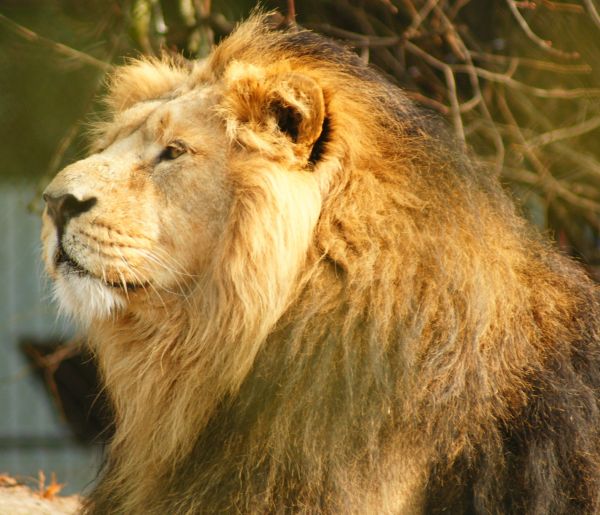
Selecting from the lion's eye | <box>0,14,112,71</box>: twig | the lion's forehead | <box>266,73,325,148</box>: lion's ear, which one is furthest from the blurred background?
<box>266,73,325,148</box>: lion's ear

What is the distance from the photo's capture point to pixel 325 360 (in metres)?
2.85

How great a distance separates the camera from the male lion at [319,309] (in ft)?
9.23

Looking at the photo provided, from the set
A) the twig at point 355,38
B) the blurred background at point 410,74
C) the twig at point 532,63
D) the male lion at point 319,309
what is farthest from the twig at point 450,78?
the male lion at point 319,309

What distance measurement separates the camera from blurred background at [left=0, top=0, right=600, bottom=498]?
543 centimetres

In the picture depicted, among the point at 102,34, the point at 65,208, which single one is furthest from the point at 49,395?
the point at 65,208

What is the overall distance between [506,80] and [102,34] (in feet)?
7.57

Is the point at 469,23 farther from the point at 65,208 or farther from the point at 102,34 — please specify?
the point at 65,208

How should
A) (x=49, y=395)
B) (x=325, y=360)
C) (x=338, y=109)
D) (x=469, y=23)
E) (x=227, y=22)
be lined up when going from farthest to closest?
(x=49, y=395)
(x=469, y=23)
(x=227, y=22)
(x=338, y=109)
(x=325, y=360)

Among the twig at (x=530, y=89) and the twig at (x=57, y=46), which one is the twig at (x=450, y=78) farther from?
the twig at (x=57, y=46)

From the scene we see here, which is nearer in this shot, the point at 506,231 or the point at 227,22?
the point at 506,231

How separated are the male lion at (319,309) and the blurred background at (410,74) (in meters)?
2.16

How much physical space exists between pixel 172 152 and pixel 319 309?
680 mm

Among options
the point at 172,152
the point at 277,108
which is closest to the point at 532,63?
the point at 277,108

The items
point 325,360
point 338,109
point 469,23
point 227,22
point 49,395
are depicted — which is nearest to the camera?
point 325,360
